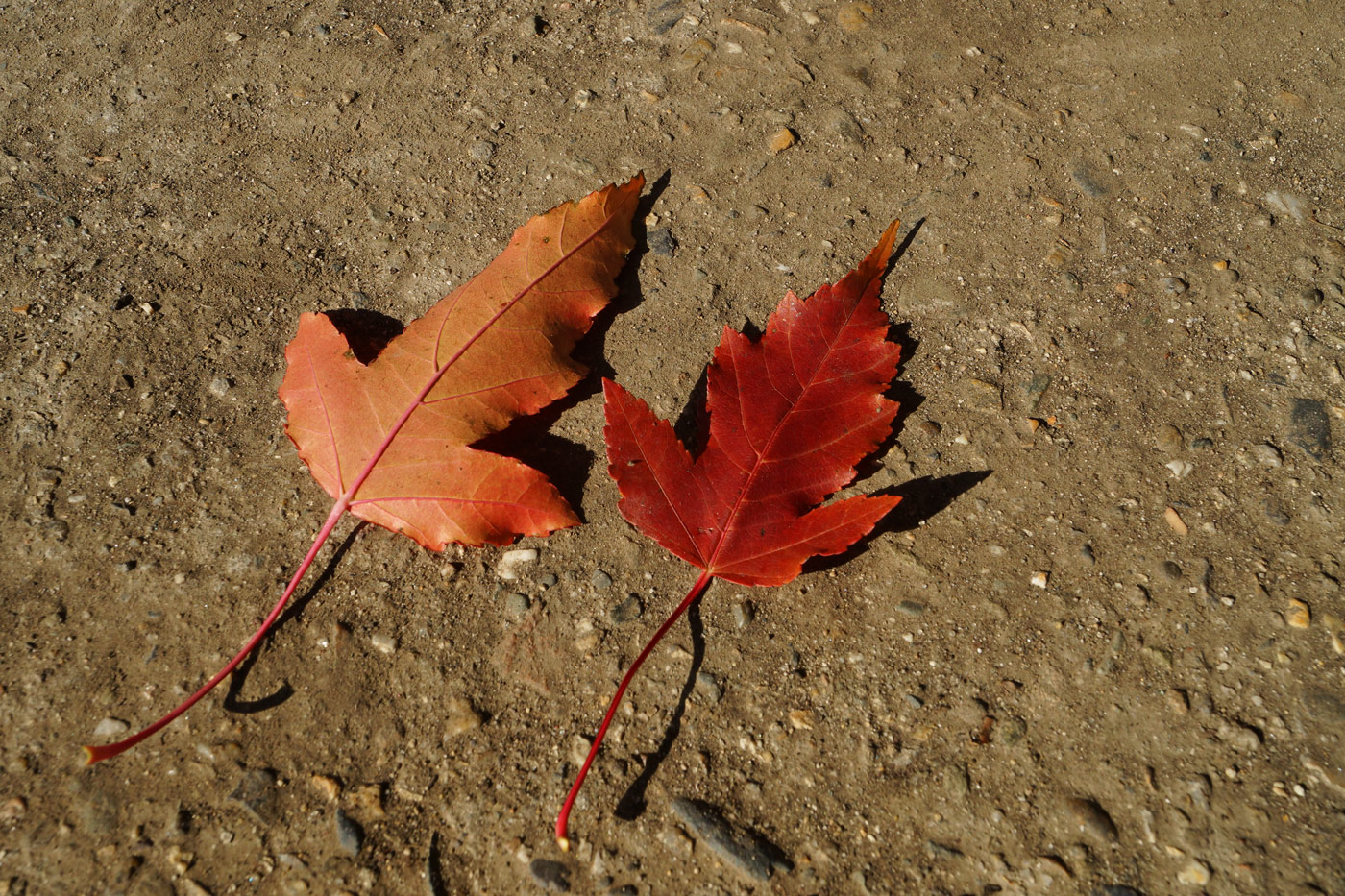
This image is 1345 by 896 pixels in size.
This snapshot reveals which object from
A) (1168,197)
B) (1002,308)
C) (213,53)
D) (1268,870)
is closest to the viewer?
(1268,870)

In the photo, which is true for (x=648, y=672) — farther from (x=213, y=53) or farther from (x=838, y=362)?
(x=213, y=53)

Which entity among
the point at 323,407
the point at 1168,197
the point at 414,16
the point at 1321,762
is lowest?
the point at 1321,762

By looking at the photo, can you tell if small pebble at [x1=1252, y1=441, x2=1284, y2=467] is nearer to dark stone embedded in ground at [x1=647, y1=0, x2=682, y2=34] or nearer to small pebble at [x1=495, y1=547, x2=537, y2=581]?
small pebble at [x1=495, y1=547, x2=537, y2=581]

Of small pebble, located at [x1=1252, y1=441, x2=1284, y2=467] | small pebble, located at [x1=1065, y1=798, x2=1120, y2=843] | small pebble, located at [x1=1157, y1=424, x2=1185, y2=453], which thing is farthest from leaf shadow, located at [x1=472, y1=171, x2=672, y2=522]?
small pebble, located at [x1=1252, y1=441, x2=1284, y2=467]

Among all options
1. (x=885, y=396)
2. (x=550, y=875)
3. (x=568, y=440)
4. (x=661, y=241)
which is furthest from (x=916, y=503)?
(x=550, y=875)

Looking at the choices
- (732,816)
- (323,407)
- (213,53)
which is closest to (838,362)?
(732,816)

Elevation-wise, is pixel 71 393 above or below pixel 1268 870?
above

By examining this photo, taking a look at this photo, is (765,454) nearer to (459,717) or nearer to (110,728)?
(459,717)

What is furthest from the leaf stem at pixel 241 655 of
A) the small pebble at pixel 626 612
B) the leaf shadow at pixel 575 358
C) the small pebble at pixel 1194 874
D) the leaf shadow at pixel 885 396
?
the small pebble at pixel 1194 874
